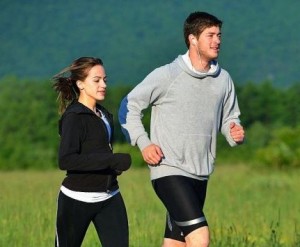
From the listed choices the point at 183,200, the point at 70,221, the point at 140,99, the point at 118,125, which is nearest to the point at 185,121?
the point at 140,99

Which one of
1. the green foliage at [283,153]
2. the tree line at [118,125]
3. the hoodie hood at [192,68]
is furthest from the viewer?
the tree line at [118,125]

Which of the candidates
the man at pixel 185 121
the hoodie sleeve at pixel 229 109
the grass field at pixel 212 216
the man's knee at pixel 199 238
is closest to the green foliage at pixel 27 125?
the grass field at pixel 212 216

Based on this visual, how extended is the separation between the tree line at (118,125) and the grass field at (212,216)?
8966 mm

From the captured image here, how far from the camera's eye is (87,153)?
6.91 meters

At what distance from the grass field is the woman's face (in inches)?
104

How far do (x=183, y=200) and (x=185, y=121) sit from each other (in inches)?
20.5

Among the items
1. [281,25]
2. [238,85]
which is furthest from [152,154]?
[281,25]

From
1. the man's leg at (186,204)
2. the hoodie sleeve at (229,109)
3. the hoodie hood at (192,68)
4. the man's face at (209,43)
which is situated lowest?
the man's leg at (186,204)

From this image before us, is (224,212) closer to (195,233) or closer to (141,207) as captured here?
(141,207)

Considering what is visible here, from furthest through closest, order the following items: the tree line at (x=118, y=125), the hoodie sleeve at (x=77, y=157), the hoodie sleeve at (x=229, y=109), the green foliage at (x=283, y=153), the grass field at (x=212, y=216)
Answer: the tree line at (x=118, y=125), the green foliage at (x=283, y=153), the grass field at (x=212, y=216), the hoodie sleeve at (x=229, y=109), the hoodie sleeve at (x=77, y=157)

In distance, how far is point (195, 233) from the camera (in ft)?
23.1

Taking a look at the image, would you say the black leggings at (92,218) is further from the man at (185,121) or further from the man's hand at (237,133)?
the man's hand at (237,133)

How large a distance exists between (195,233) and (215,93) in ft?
3.16

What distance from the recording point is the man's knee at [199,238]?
700cm
